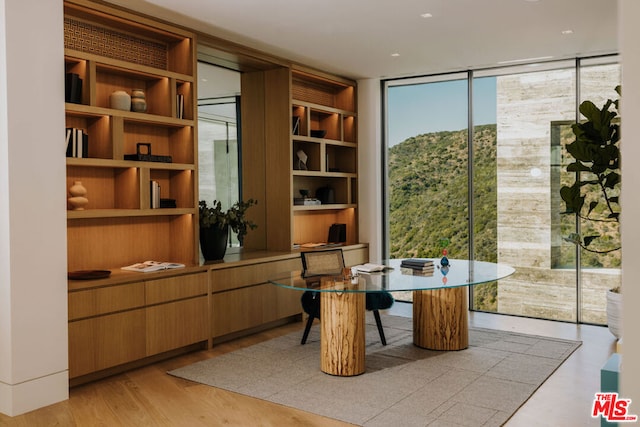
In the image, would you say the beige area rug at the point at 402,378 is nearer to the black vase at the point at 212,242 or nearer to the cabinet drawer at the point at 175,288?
the cabinet drawer at the point at 175,288

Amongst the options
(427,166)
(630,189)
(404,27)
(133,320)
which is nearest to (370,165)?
(427,166)

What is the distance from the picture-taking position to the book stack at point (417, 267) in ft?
15.0

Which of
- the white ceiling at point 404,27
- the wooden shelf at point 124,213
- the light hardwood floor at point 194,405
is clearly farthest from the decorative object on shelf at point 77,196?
the white ceiling at point 404,27

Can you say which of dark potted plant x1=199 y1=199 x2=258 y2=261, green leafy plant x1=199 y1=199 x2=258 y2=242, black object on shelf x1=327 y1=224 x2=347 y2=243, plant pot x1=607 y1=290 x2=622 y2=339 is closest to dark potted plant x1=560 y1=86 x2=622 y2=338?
plant pot x1=607 y1=290 x2=622 y2=339

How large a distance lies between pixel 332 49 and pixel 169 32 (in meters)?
1.64

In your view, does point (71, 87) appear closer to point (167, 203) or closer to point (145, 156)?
point (145, 156)

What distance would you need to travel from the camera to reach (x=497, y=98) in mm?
6410

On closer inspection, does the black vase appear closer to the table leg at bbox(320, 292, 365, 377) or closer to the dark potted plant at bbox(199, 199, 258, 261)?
the dark potted plant at bbox(199, 199, 258, 261)

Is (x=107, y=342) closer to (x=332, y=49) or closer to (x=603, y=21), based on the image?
(x=332, y=49)

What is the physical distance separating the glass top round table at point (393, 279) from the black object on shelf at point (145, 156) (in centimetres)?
136

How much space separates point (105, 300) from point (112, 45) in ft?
6.64

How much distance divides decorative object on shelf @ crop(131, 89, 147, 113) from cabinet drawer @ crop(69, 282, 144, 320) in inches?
55.0

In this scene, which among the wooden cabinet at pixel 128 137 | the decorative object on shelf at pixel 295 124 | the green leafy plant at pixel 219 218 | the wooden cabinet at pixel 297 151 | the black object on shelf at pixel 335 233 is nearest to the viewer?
the wooden cabinet at pixel 128 137

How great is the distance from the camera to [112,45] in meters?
4.54
